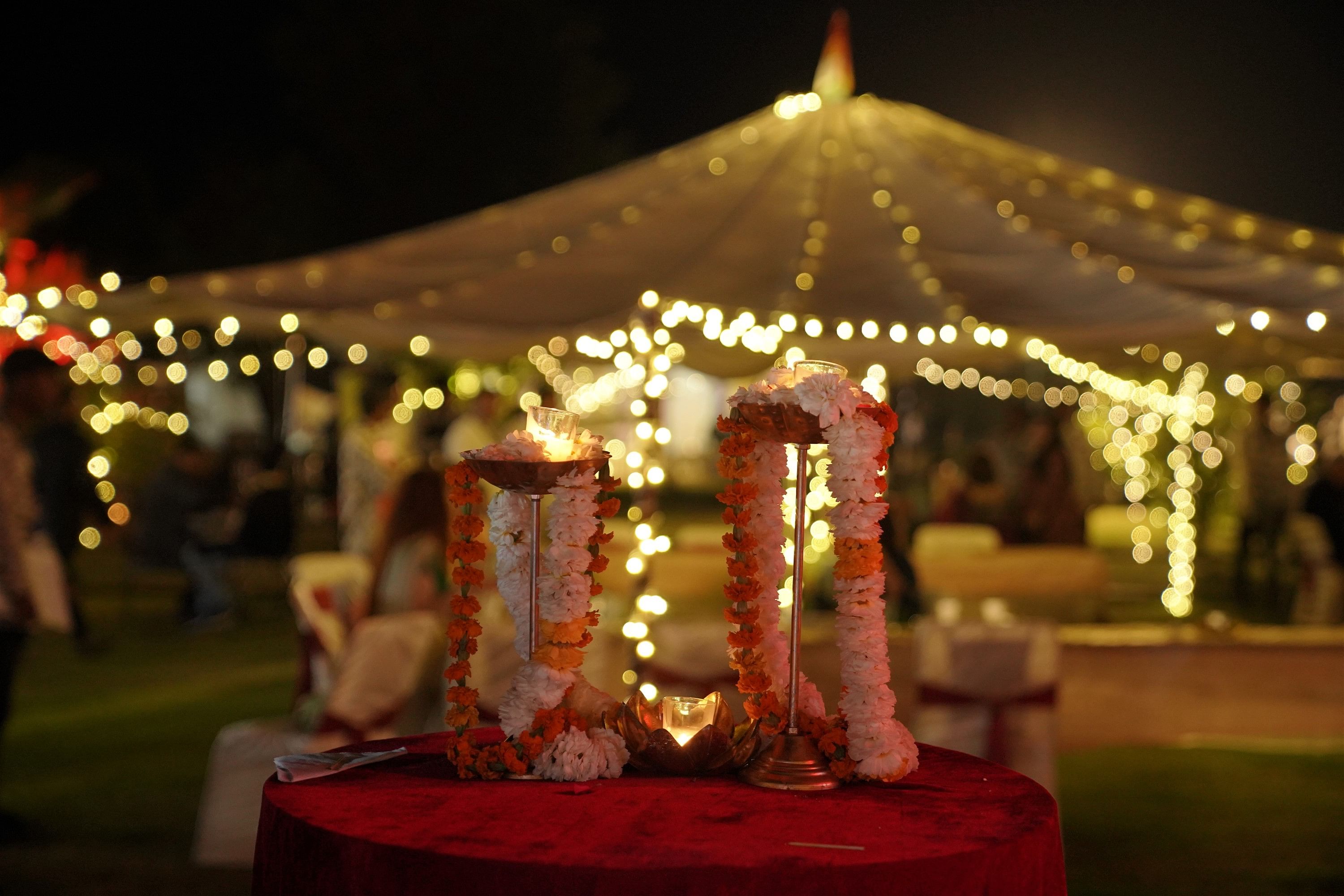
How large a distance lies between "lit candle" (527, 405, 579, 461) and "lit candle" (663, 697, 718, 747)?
1.98ft

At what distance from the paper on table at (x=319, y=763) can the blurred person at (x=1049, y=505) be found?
25.9 ft

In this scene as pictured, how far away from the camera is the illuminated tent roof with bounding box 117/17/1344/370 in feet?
18.9

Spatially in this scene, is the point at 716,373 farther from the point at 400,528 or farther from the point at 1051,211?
the point at 400,528

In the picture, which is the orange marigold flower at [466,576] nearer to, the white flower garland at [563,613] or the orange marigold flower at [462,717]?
the white flower garland at [563,613]

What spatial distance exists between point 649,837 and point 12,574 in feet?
12.4

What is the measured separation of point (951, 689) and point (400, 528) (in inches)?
89.1

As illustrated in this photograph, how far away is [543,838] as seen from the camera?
2422 mm

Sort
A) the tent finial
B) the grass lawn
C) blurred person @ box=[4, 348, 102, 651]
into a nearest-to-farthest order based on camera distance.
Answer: the grass lawn < the tent finial < blurred person @ box=[4, 348, 102, 651]

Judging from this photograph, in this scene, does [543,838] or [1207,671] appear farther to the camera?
[1207,671]

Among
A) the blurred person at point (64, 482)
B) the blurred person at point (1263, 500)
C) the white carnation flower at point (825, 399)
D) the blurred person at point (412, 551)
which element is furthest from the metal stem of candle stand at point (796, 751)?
the blurred person at point (1263, 500)

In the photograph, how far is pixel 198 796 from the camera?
6254mm

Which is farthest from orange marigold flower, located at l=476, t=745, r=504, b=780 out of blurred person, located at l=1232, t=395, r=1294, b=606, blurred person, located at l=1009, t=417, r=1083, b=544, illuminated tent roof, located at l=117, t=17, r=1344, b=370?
blurred person, located at l=1232, t=395, r=1294, b=606

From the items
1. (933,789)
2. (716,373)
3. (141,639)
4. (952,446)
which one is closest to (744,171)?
(716,373)

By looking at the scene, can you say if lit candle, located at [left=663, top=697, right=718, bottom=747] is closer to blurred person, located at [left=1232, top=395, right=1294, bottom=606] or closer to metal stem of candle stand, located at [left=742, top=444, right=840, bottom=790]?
metal stem of candle stand, located at [left=742, top=444, right=840, bottom=790]
